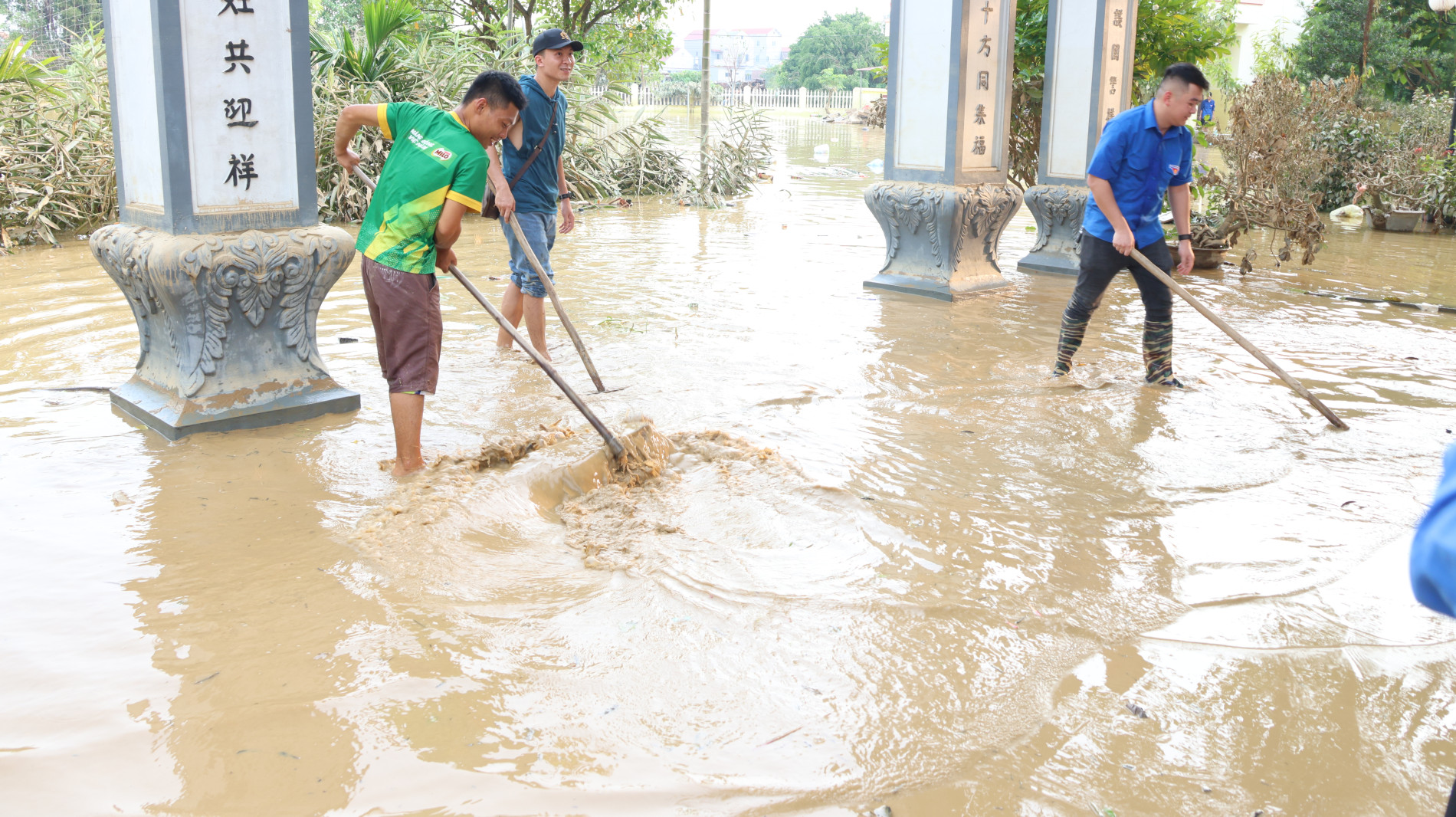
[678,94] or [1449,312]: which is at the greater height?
[678,94]

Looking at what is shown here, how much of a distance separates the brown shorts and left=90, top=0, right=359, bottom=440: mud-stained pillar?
775mm

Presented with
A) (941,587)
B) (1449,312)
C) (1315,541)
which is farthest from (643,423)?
(1449,312)

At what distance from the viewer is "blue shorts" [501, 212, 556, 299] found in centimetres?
520

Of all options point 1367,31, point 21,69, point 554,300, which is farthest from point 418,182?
point 1367,31

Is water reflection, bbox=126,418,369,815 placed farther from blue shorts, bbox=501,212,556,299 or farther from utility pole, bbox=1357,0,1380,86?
utility pole, bbox=1357,0,1380,86

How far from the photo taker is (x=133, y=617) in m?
2.67

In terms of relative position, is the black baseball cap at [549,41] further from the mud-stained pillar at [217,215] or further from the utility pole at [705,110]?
the utility pole at [705,110]

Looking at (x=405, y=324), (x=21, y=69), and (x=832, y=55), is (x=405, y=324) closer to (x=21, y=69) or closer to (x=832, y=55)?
(x=21, y=69)

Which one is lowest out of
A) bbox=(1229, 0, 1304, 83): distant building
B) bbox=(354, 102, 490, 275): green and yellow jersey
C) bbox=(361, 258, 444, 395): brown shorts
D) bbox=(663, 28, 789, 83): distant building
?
bbox=(361, 258, 444, 395): brown shorts

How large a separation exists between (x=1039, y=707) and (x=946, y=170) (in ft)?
18.4

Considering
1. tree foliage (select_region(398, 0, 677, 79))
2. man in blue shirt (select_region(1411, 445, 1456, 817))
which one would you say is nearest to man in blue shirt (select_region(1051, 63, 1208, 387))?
man in blue shirt (select_region(1411, 445, 1456, 817))

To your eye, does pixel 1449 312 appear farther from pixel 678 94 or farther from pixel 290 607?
pixel 678 94

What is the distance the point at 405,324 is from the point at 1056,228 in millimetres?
6715

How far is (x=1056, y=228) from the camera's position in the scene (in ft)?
29.0
